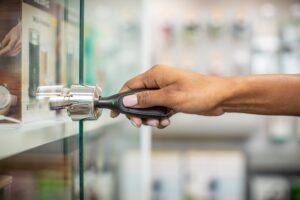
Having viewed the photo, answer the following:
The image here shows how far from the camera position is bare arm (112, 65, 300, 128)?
20.8 inches

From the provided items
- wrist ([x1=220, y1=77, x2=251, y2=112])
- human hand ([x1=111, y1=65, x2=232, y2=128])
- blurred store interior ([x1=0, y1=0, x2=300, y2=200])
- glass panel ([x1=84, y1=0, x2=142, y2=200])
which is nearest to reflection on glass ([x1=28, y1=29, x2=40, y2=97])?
human hand ([x1=111, y1=65, x2=232, y2=128])

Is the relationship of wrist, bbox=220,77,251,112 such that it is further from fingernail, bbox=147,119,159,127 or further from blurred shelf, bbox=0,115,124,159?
blurred shelf, bbox=0,115,124,159

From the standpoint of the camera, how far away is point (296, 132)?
7.82 ft

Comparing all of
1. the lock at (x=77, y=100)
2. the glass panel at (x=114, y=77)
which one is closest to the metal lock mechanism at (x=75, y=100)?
the lock at (x=77, y=100)

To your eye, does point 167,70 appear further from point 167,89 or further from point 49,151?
point 49,151

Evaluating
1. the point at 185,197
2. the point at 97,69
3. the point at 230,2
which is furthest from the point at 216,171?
the point at 97,69

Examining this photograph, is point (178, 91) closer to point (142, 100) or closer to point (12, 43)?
point (142, 100)

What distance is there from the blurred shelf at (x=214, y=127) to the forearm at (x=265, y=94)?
167cm

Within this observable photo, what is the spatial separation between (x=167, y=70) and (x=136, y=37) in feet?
3.74

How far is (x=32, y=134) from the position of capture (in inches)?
18.3

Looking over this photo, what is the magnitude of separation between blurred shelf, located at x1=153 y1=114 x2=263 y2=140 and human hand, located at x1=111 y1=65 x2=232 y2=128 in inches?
67.9

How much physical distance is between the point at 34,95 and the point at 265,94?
0.32m

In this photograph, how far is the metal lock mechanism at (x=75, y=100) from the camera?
0.46 metres

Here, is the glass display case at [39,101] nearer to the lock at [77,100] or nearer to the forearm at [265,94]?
the lock at [77,100]
